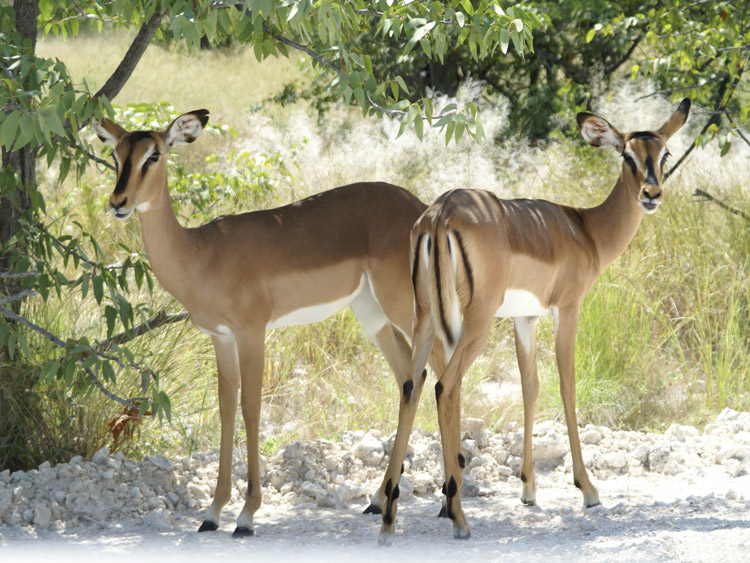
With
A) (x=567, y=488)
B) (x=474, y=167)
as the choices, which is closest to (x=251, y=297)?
(x=567, y=488)

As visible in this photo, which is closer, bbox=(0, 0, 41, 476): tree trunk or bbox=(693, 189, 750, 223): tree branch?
bbox=(0, 0, 41, 476): tree trunk

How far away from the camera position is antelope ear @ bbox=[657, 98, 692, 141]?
17.0 feet

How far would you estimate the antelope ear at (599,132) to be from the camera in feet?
17.1

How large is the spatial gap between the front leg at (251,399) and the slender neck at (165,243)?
428 millimetres

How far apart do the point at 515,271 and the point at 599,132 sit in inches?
41.2

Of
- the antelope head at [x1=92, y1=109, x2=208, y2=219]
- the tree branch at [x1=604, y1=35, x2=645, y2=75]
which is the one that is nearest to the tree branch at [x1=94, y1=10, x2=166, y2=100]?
the antelope head at [x1=92, y1=109, x2=208, y2=219]

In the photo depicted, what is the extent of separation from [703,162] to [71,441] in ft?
24.6

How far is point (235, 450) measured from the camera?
5.94m

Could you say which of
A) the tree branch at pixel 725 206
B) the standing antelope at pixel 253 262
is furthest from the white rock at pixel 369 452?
the tree branch at pixel 725 206

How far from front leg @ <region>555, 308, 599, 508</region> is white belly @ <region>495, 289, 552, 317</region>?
11 centimetres

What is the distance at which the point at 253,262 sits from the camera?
16.0ft

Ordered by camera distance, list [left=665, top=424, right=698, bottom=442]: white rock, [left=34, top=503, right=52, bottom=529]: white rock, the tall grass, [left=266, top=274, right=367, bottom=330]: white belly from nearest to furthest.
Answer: [left=34, top=503, right=52, bottom=529]: white rock
[left=266, top=274, right=367, bottom=330]: white belly
[left=665, top=424, right=698, bottom=442]: white rock
the tall grass

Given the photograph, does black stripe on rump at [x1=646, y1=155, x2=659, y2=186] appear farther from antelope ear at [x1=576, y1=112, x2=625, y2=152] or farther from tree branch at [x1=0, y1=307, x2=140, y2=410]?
tree branch at [x1=0, y1=307, x2=140, y2=410]

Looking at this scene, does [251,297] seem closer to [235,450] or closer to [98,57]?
[235,450]
